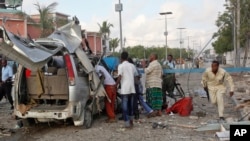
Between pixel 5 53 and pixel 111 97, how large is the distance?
328 cm

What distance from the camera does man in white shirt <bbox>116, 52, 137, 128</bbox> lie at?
9.48 meters

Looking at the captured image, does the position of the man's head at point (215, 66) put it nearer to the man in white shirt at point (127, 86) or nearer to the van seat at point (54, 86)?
the man in white shirt at point (127, 86)

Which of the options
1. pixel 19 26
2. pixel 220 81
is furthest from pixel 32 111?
pixel 19 26

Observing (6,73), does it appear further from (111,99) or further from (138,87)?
(138,87)

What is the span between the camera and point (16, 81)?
30.3 ft

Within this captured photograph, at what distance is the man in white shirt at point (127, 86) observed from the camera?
9.48m

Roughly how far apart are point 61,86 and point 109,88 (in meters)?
1.30

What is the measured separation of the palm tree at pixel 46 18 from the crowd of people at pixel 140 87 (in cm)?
2242

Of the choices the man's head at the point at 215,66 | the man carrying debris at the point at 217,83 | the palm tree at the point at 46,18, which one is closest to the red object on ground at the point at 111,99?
the man carrying debris at the point at 217,83

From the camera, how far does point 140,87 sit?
36.0 feet

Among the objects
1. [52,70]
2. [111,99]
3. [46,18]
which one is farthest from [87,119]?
[46,18]

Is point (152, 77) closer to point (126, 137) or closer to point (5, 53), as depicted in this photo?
point (126, 137)

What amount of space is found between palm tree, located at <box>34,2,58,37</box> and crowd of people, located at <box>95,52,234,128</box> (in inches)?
883

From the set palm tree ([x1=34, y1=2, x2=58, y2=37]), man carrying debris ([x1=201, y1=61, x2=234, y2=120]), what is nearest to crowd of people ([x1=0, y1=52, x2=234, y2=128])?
man carrying debris ([x1=201, y1=61, x2=234, y2=120])
